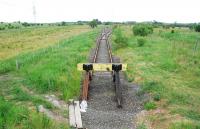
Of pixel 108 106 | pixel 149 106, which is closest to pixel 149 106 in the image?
pixel 149 106

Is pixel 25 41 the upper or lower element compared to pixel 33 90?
lower

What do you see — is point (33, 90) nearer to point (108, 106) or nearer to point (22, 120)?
point (108, 106)

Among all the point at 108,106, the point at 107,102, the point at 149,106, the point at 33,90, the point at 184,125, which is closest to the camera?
the point at 184,125

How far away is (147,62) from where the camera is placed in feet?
68.5

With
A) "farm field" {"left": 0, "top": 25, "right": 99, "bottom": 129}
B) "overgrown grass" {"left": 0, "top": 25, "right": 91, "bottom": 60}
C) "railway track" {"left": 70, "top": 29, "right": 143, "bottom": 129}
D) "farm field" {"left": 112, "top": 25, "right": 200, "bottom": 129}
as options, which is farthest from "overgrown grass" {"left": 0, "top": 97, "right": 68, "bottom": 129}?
"overgrown grass" {"left": 0, "top": 25, "right": 91, "bottom": 60}

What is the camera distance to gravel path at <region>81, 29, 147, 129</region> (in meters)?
9.84

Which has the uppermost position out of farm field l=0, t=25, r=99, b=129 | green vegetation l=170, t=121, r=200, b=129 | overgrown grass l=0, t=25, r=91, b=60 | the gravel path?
farm field l=0, t=25, r=99, b=129

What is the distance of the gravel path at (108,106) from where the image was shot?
9836mm

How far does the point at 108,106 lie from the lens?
1167 centimetres

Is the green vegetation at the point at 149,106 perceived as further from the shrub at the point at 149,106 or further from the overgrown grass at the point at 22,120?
the overgrown grass at the point at 22,120

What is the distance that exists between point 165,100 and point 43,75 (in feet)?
18.3

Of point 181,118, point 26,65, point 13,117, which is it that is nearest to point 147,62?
point 26,65

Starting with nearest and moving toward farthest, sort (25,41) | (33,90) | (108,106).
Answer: (108,106) → (33,90) → (25,41)

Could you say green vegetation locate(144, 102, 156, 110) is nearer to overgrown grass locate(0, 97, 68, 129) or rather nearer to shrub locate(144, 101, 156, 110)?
shrub locate(144, 101, 156, 110)
